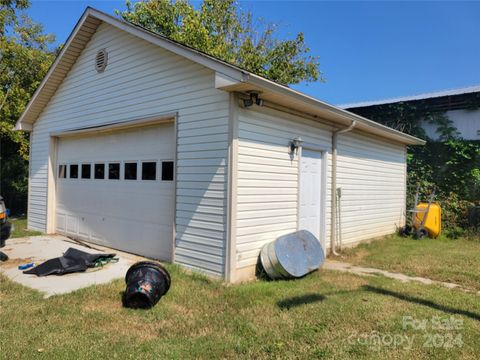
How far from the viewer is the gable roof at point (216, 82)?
193 inches

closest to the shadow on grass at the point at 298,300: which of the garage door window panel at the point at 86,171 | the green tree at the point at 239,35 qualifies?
the garage door window panel at the point at 86,171

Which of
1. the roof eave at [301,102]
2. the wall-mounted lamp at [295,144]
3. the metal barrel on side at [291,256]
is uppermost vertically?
the roof eave at [301,102]

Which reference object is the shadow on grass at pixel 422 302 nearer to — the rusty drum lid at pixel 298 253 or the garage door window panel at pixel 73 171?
the rusty drum lid at pixel 298 253

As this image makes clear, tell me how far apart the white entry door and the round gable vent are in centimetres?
470

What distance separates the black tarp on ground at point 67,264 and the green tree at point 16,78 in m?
7.30

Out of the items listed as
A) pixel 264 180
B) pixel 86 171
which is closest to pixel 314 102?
pixel 264 180

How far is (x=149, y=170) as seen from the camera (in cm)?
686

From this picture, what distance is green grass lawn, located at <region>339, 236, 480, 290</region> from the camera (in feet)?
19.5

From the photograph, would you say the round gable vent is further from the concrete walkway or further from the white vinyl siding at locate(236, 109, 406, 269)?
the concrete walkway

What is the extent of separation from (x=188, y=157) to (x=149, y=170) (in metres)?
1.39

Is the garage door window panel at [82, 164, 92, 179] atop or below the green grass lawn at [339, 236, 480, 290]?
atop

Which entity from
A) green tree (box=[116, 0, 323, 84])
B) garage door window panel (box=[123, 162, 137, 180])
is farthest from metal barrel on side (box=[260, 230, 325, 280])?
green tree (box=[116, 0, 323, 84])

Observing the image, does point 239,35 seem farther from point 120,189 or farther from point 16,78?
point 120,189

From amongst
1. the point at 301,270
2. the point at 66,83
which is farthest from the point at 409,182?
the point at 66,83
